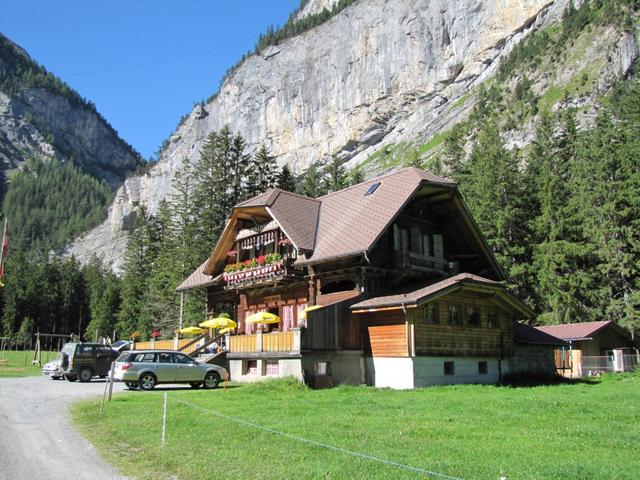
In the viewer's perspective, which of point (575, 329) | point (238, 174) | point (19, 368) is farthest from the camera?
point (238, 174)

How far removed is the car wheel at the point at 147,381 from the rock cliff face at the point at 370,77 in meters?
122

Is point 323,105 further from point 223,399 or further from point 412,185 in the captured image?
point 223,399

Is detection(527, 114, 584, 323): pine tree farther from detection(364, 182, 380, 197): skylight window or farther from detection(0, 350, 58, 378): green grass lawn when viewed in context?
detection(0, 350, 58, 378): green grass lawn

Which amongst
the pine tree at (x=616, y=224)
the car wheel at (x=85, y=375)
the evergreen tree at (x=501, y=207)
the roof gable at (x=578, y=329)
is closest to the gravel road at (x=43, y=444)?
the car wheel at (x=85, y=375)

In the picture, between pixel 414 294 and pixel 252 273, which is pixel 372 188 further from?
pixel 414 294

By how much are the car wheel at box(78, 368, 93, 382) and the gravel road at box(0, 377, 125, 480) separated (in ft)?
26.9

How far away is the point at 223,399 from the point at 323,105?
14465 centimetres

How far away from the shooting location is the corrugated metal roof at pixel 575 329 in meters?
37.9

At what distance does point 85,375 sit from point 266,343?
1026 cm

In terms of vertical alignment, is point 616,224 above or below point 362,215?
above

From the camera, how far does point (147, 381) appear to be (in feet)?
77.9

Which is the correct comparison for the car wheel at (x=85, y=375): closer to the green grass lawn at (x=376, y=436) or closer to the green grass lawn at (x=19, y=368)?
the green grass lawn at (x=19, y=368)

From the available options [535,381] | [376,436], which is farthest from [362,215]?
[376,436]

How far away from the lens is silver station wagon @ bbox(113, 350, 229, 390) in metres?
23.4
